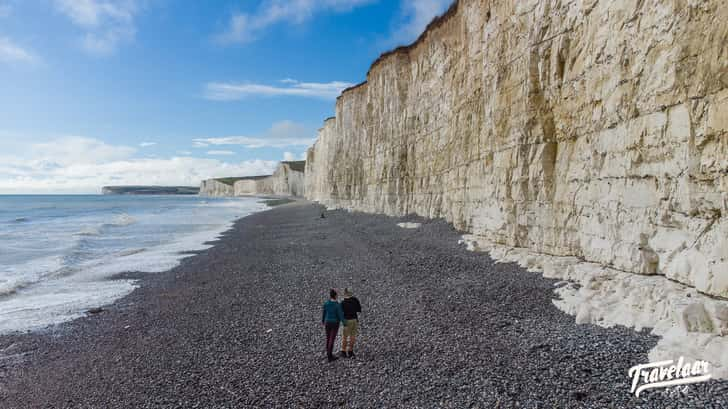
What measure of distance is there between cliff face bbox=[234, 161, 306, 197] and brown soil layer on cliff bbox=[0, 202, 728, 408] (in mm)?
101137

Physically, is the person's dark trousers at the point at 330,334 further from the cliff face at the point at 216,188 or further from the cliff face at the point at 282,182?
the cliff face at the point at 216,188

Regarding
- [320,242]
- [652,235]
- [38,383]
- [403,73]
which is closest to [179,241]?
[320,242]

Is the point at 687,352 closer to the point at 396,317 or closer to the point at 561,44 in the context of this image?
the point at 396,317

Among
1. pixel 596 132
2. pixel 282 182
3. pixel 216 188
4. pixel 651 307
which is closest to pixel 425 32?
pixel 596 132

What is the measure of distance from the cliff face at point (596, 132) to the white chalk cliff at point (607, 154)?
0.03 meters

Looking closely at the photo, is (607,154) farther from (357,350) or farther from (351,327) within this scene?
(357,350)

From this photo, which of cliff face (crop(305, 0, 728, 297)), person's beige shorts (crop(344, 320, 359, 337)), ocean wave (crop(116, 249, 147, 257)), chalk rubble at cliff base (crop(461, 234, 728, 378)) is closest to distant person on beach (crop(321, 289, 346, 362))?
person's beige shorts (crop(344, 320, 359, 337))

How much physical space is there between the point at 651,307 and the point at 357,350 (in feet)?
15.8

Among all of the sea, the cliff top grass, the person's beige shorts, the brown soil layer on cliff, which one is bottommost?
the sea

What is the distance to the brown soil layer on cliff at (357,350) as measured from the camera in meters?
5.89

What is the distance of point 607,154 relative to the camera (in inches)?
355

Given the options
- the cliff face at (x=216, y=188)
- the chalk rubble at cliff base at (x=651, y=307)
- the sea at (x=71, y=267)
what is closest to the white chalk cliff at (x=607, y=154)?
the chalk rubble at cliff base at (x=651, y=307)

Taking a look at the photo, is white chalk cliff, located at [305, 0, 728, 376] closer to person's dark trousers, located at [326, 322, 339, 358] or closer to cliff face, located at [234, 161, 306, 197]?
person's dark trousers, located at [326, 322, 339, 358]

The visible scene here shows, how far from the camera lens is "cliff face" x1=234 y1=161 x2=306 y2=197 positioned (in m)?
116
